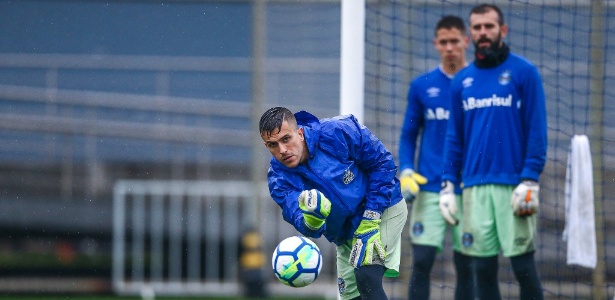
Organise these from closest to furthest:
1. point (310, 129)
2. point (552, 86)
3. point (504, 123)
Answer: point (310, 129) < point (504, 123) < point (552, 86)

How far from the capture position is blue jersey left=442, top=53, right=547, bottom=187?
700 centimetres

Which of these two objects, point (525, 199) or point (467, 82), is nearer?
point (525, 199)

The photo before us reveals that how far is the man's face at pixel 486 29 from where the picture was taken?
712cm

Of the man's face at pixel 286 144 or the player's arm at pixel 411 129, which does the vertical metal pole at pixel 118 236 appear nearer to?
the player's arm at pixel 411 129

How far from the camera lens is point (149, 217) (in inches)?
493

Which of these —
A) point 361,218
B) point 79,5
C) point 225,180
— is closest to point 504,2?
point 361,218

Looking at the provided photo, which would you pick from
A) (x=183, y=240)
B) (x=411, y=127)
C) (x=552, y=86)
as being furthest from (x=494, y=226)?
(x=183, y=240)

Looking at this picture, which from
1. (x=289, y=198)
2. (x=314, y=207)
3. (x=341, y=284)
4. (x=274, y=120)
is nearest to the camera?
(x=314, y=207)

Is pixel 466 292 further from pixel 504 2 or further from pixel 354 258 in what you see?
pixel 504 2

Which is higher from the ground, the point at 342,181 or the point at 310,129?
the point at 310,129

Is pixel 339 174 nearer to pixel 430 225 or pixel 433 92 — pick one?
pixel 430 225

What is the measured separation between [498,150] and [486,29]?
0.83 metres

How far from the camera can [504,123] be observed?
7.09 meters

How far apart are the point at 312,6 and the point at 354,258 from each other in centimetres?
666
